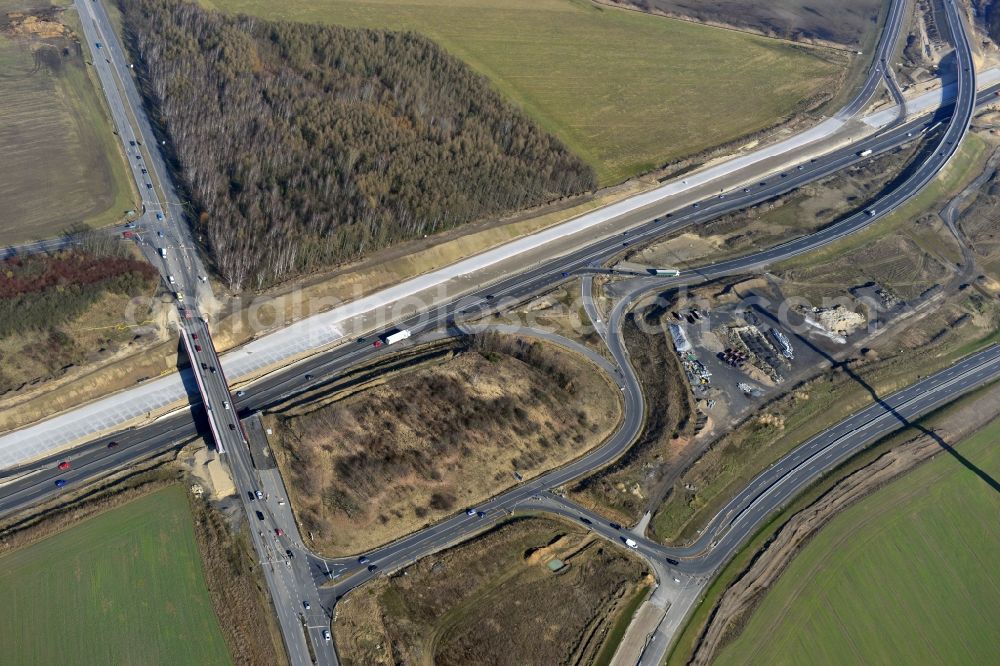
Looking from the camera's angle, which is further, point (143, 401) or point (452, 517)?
point (143, 401)

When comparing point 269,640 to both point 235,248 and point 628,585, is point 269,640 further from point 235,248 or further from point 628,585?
point 235,248

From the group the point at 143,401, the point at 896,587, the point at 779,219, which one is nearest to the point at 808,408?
the point at 896,587

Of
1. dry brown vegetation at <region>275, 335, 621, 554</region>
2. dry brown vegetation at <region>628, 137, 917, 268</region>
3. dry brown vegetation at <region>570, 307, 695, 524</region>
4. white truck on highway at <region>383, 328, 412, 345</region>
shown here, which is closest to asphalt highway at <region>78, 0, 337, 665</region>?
dry brown vegetation at <region>275, 335, 621, 554</region>

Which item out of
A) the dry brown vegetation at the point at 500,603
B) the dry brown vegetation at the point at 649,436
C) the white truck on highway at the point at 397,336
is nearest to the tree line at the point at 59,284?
the white truck on highway at the point at 397,336

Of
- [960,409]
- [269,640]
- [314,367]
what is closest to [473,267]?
[314,367]

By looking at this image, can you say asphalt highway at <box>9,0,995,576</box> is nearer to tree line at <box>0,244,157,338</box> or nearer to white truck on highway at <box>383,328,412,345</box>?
white truck on highway at <box>383,328,412,345</box>

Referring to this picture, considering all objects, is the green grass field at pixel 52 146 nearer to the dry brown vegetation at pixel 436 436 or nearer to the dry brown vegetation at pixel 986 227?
the dry brown vegetation at pixel 436 436

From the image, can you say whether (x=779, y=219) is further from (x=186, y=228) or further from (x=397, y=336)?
(x=186, y=228)
